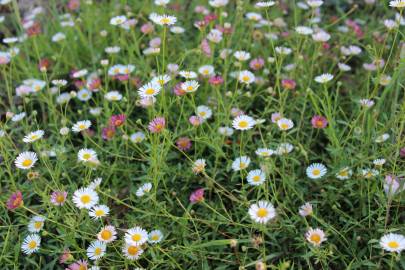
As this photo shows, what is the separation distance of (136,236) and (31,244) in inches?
16.0

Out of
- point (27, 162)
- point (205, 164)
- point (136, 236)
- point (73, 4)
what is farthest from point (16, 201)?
point (73, 4)

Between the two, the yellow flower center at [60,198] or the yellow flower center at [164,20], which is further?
the yellow flower center at [164,20]

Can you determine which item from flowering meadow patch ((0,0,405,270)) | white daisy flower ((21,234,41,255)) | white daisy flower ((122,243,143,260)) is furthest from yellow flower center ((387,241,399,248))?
white daisy flower ((21,234,41,255))

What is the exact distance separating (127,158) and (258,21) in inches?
44.4

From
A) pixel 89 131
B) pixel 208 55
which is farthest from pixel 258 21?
pixel 89 131

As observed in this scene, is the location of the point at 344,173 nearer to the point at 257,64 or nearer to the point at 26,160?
the point at 257,64

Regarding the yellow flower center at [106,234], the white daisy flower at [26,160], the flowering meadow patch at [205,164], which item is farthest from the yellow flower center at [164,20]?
the yellow flower center at [106,234]

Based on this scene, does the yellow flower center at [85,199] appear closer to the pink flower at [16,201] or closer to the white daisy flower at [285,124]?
the pink flower at [16,201]

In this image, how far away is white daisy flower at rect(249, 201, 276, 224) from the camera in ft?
4.75

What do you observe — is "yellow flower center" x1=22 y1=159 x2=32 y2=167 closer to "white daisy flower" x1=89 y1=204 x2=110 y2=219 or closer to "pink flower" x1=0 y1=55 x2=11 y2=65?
"white daisy flower" x1=89 y1=204 x2=110 y2=219

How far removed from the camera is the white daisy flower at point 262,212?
1446mm

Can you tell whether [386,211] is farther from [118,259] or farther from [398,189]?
[118,259]

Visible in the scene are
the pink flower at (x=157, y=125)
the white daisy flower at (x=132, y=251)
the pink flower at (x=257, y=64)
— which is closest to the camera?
the white daisy flower at (x=132, y=251)

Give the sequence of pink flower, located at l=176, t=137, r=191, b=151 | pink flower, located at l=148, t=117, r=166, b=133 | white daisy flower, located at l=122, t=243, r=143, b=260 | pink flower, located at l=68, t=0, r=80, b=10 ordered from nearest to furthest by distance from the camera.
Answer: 1. white daisy flower, located at l=122, t=243, r=143, b=260
2. pink flower, located at l=148, t=117, r=166, b=133
3. pink flower, located at l=176, t=137, r=191, b=151
4. pink flower, located at l=68, t=0, r=80, b=10
